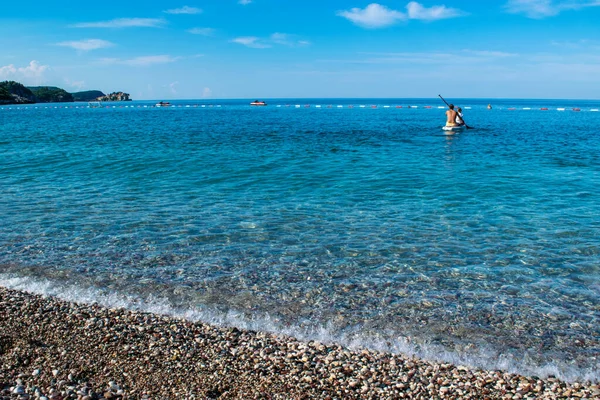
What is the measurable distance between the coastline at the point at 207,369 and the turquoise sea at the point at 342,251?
0.64 m

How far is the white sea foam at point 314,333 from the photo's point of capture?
24.6 ft

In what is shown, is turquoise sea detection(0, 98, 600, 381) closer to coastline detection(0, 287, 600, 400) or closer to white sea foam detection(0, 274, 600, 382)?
white sea foam detection(0, 274, 600, 382)

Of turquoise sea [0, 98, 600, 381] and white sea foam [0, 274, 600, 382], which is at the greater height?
turquoise sea [0, 98, 600, 381]

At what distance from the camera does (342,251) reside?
1301 cm

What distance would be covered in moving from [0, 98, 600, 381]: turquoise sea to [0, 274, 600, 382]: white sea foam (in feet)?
0.12

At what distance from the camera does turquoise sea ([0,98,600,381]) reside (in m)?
8.85

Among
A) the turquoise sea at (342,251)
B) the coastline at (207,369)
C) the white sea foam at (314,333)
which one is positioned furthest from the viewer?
the turquoise sea at (342,251)

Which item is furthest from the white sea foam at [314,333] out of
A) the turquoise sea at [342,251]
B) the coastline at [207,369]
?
the coastline at [207,369]

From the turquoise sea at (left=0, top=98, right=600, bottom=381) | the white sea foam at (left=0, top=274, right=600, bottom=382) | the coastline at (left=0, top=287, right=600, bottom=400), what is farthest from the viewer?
the turquoise sea at (left=0, top=98, right=600, bottom=381)

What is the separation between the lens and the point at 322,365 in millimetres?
7277

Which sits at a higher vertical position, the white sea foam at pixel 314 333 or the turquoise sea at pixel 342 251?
the turquoise sea at pixel 342 251

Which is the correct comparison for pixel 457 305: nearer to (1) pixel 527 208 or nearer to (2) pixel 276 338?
(2) pixel 276 338

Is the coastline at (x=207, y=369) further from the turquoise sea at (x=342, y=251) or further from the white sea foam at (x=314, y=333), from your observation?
the turquoise sea at (x=342, y=251)

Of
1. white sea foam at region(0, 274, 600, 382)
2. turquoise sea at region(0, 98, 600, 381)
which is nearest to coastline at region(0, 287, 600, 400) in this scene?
white sea foam at region(0, 274, 600, 382)
